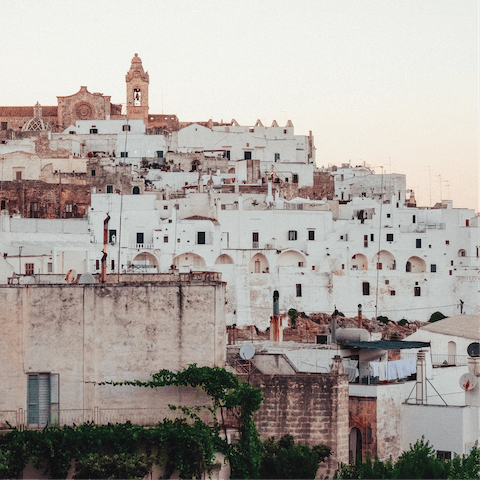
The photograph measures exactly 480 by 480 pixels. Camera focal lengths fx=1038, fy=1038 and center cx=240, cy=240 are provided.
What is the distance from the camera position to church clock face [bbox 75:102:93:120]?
215ft

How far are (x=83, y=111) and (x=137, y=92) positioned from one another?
3941 millimetres

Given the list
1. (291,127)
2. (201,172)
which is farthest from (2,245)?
(291,127)

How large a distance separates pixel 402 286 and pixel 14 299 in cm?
3734

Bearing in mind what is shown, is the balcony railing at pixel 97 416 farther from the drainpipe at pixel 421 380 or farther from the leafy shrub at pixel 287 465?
the drainpipe at pixel 421 380

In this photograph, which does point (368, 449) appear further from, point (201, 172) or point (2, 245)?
point (201, 172)

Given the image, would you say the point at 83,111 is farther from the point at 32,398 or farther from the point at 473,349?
the point at 32,398

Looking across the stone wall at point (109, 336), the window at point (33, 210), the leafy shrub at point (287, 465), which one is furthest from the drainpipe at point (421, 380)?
the window at point (33, 210)

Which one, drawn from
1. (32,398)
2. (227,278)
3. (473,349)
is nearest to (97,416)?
(32,398)

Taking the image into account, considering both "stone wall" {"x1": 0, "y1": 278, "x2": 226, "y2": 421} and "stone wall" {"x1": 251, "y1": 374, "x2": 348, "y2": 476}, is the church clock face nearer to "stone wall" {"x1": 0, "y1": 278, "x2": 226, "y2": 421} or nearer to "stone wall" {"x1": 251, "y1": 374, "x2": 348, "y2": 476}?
"stone wall" {"x1": 251, "y1": 374, "x2": 348, "y2": 476}

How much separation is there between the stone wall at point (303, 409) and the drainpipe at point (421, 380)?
3882mm

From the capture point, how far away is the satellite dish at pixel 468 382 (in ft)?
67.3

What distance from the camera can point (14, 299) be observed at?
14.6 metres

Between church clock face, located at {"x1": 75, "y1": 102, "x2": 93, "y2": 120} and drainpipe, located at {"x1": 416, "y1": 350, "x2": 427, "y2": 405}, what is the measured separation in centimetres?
4683

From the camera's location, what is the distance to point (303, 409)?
1750 centimetres
